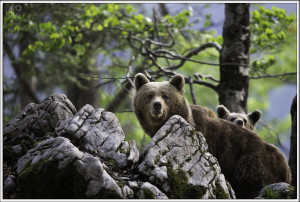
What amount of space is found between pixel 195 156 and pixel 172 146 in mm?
351

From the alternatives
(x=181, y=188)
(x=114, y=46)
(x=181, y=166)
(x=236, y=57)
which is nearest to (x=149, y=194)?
(x=181, y=188)

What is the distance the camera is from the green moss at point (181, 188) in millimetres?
4477

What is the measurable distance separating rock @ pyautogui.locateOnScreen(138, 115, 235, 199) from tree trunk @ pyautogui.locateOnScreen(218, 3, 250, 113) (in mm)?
4371

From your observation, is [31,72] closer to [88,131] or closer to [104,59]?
[104,59]

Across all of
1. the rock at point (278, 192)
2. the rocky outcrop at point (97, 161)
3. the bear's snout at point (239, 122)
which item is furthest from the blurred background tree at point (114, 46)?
the rock at point (278, 192)

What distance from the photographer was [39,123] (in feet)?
19.1

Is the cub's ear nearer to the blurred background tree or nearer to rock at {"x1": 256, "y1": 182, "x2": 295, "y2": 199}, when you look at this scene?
the blurred background tree

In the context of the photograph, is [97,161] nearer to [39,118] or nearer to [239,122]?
[39,118]

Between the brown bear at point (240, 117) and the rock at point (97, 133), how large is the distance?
11.6 feet

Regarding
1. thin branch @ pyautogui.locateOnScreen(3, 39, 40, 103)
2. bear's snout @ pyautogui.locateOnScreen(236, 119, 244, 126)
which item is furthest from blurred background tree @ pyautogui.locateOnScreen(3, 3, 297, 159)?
bear's snout @ pyautogui.locateOnScreen(236, 119, 244, 126)

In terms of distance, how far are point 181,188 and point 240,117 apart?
→ 14.0 ft

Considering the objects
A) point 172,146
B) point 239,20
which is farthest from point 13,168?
point 239,20

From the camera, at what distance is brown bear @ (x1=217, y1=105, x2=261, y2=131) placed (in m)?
8.13

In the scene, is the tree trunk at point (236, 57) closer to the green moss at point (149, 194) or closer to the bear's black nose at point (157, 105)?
the bear's black nose at point (157, 105)
